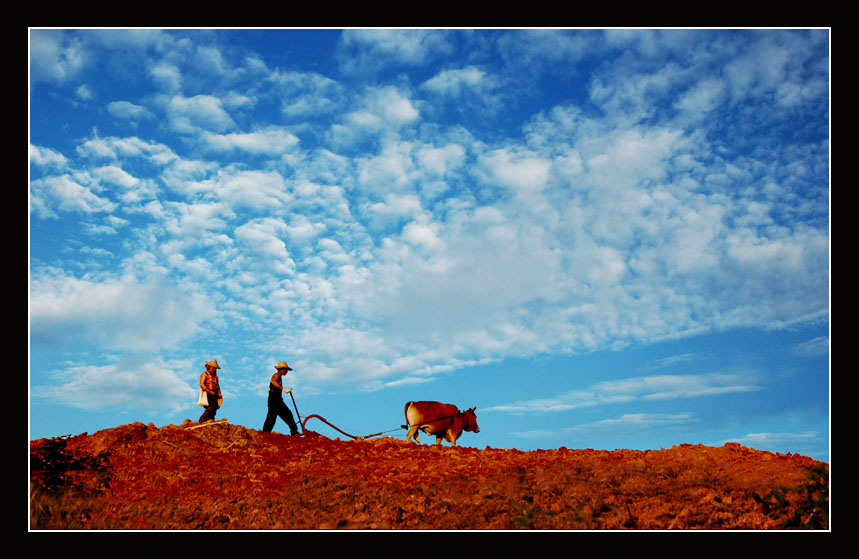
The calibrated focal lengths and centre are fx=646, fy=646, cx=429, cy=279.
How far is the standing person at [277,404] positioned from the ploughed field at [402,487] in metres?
1.04

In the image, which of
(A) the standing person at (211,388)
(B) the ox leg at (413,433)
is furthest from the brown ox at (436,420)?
(A) the standing person at (211,388)

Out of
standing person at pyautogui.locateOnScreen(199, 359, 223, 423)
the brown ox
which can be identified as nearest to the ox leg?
the brown ox

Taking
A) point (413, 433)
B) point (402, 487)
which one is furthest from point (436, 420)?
point (402, 487)

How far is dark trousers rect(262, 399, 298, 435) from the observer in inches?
722

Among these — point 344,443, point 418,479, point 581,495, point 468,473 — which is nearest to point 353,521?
point 418,479

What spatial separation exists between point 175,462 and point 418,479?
20.3 feet

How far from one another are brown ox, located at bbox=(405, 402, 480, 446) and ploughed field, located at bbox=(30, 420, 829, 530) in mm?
2282

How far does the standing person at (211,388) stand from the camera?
58.5 ft

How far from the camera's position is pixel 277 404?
18297 mm

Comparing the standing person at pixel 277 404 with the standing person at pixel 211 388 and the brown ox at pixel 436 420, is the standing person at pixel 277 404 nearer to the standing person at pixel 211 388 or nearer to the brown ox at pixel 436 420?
the standing person at pixel 211 388

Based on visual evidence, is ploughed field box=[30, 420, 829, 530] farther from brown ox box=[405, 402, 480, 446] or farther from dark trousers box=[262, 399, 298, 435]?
brown ox box=[405, 402, 480, 446]
